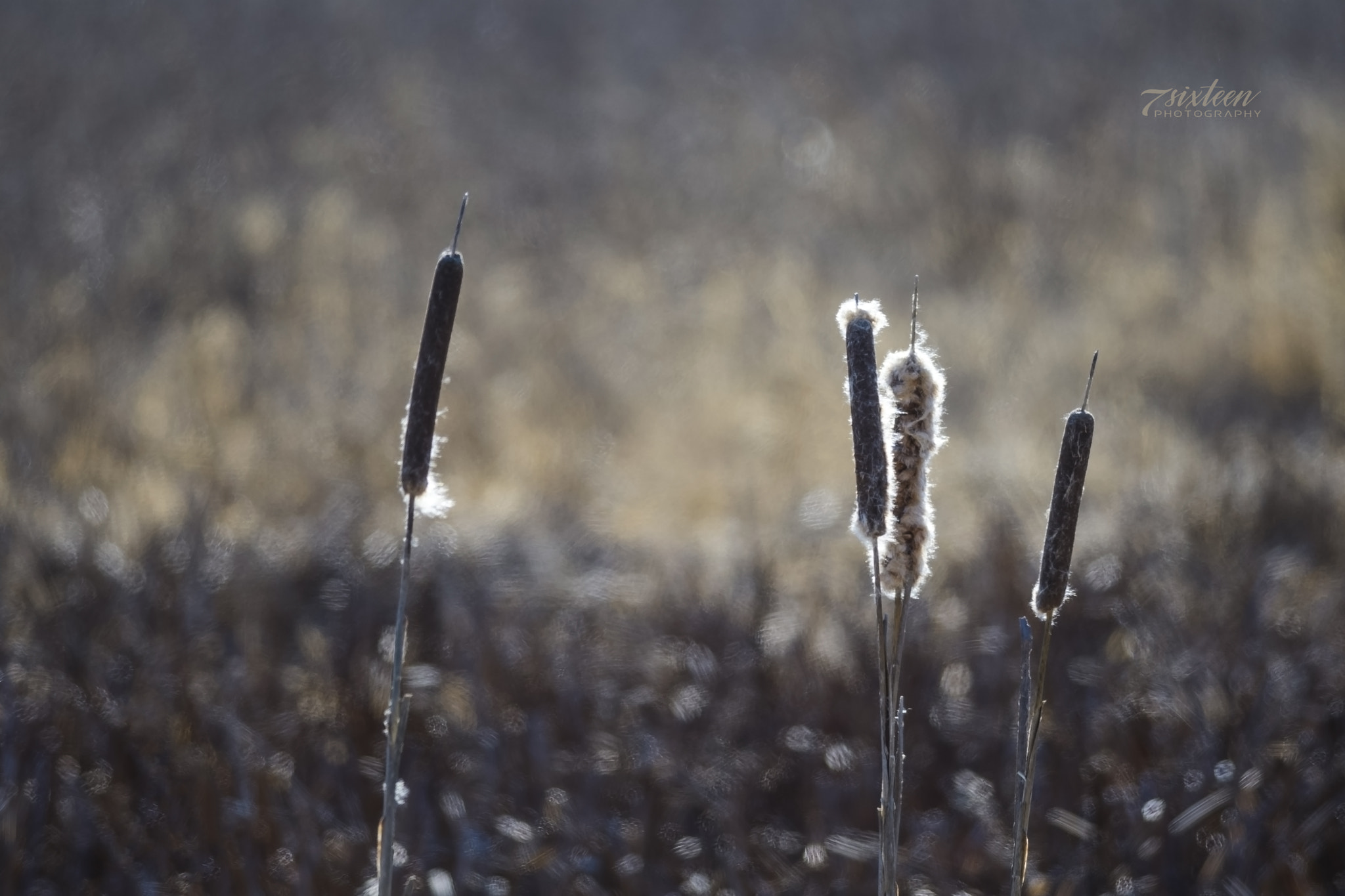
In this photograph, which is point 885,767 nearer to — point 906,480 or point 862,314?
point 906,480

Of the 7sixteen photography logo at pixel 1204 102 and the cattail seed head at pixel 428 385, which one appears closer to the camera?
the cattail seed head at pixel 428 385

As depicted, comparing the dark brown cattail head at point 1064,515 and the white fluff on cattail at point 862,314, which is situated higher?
the white fluff on cattail at point 862,314

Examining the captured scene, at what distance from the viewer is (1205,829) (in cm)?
200

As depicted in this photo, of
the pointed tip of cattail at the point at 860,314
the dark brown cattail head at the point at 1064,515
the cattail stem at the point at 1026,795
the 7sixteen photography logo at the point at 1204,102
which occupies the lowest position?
the cattail stem at the point at 1026,795

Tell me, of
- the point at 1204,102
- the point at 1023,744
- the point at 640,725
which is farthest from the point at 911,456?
the point at 1204,102

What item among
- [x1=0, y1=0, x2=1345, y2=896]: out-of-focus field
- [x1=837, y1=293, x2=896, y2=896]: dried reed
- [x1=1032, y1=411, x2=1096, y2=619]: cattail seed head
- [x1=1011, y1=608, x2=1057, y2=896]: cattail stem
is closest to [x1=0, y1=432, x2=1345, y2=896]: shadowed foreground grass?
[x1=0, y1=0, x2=1345, y2=896]: out-of-focus field

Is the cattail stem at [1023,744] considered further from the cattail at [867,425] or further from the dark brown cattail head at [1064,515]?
the cattail at [867,425]

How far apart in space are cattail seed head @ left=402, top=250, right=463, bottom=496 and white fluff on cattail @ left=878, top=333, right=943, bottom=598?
12.6 inches

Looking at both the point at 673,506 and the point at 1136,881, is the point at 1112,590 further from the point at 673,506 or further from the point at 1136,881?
the point at 673,506

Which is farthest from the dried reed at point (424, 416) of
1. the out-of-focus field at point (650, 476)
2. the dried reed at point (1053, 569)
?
the out-of-focus field at point (650, 476)

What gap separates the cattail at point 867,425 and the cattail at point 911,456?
0.06m

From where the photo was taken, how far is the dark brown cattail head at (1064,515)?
29.4 inches

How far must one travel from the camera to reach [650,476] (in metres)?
4.29

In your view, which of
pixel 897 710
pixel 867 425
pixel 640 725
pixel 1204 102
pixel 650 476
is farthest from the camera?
pixel 1204 102
